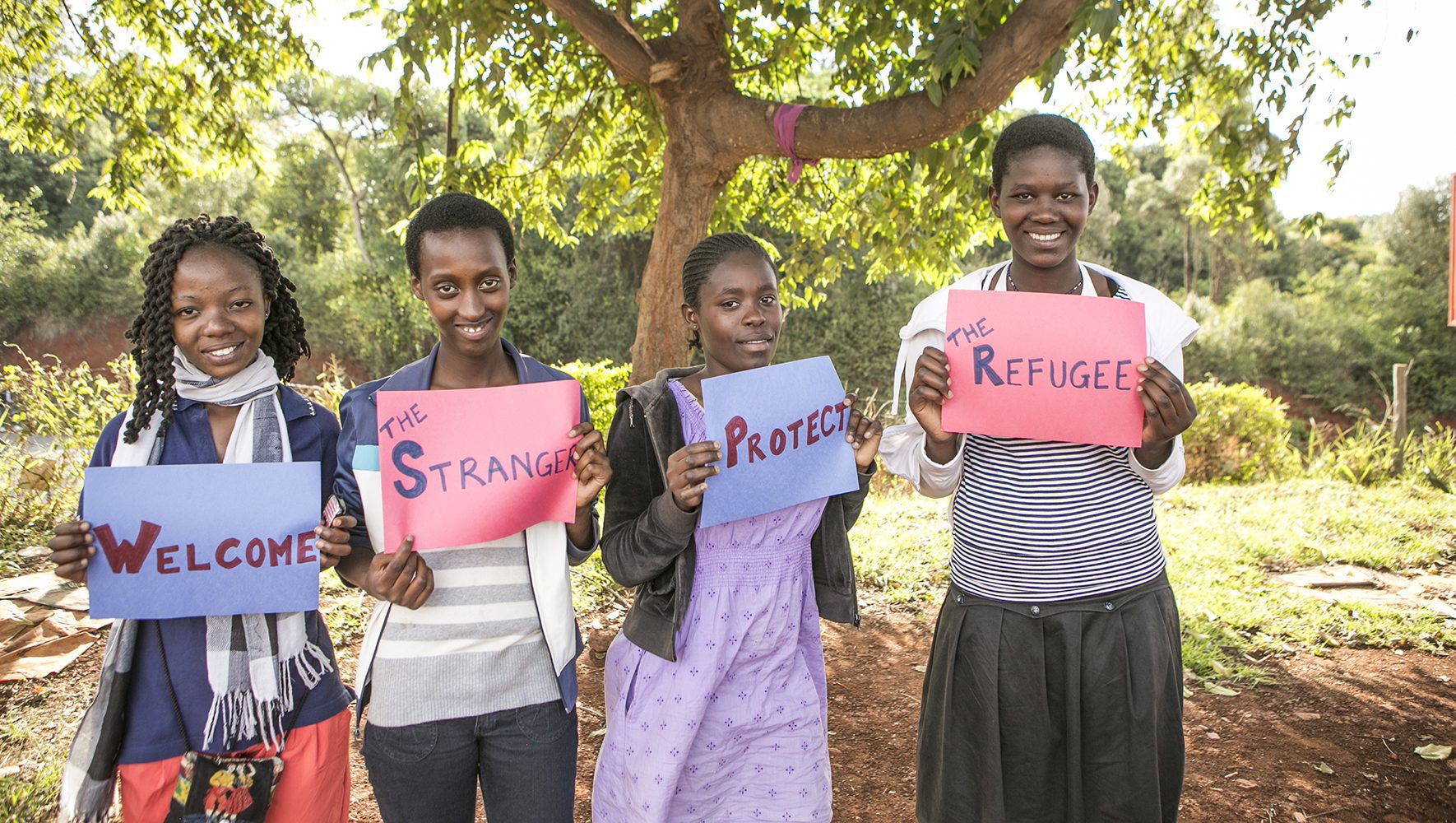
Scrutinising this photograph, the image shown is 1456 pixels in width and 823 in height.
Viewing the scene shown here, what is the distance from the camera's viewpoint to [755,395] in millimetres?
1815

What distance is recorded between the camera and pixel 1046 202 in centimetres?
186

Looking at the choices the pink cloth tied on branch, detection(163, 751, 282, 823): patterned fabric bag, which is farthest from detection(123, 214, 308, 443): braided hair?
the pink cloth tied on branch

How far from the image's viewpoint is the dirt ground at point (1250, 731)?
9.68ft

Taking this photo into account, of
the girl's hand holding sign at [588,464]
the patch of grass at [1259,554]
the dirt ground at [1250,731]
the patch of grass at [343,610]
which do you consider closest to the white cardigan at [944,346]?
the girl's hand holding sign at [588,464]

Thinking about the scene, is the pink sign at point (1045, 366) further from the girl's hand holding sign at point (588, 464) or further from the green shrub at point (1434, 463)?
the green shrub at point (1434, 463)

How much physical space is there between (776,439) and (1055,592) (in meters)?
0.65

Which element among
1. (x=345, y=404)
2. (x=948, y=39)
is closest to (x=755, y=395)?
(x=345, y=404)

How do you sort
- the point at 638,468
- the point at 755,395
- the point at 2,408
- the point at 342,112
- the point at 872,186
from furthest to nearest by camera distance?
the point at 342,112, the point at 2,408, the point at 872,186, the point at 638,468, the point at 755,395

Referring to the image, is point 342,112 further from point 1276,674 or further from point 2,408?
point 1276,674

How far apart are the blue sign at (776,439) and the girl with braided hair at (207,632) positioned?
0.77 metres

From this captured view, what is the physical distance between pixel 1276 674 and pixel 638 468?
11.3ft

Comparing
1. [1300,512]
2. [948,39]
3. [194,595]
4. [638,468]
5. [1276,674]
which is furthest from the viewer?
[1300,512]

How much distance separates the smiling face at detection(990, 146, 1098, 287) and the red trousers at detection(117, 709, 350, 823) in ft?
5.59

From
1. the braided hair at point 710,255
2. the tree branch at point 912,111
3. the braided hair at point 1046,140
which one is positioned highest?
the tree branch at point 912,111
